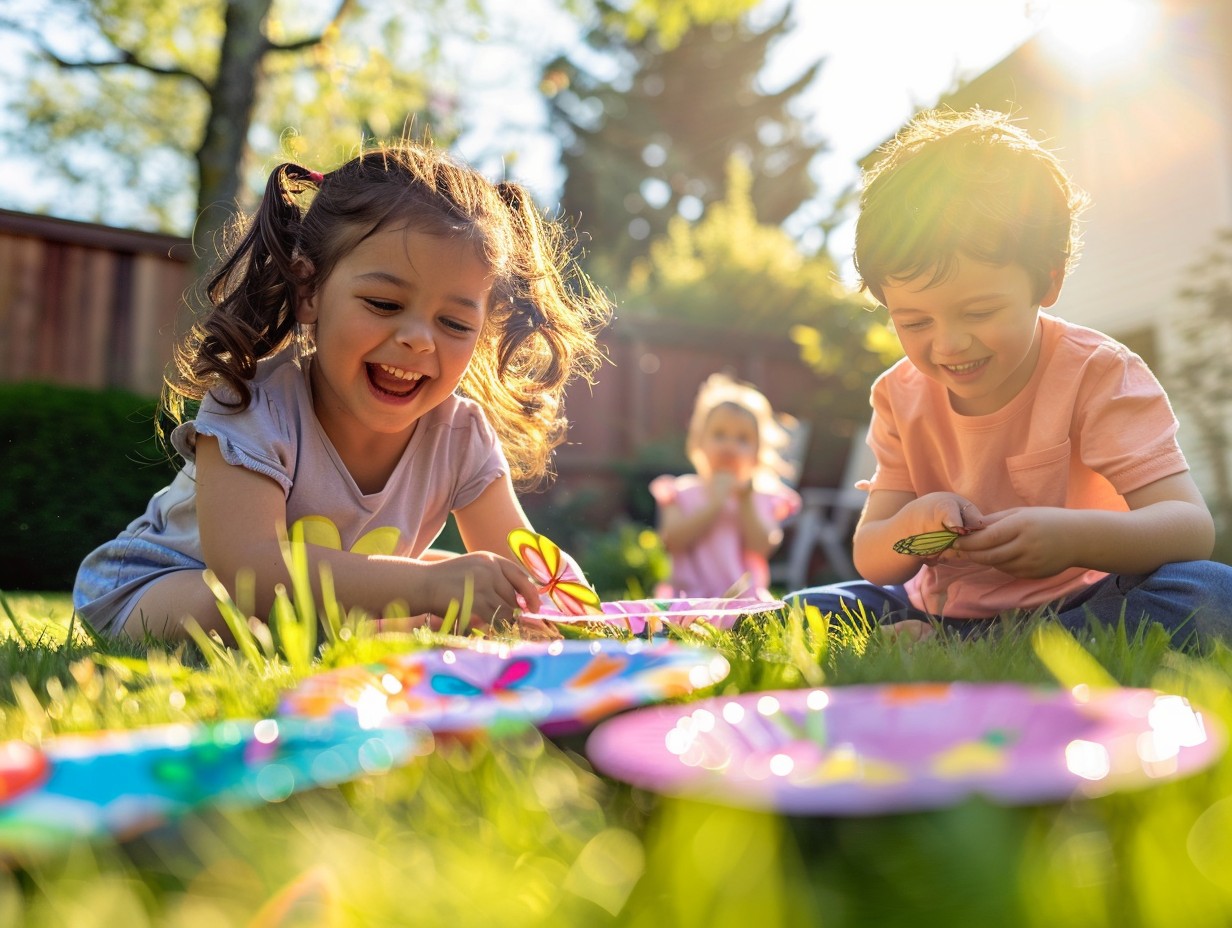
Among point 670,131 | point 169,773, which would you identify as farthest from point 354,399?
point 670,131

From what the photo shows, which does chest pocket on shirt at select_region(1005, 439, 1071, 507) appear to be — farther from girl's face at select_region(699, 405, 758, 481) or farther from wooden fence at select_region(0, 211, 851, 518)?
wooden fence at select_region(0, 211, 851, 518)

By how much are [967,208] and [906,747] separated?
153 cm

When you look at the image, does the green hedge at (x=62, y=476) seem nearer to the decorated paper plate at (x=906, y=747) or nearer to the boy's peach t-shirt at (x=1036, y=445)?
the boy's peach t-shirt at (x=1036, y=445)

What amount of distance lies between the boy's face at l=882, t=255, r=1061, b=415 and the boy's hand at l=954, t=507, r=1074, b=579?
0.32 metres

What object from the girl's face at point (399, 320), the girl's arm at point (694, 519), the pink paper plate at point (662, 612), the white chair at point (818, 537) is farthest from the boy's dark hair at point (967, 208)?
the white chair at point (818, 537)

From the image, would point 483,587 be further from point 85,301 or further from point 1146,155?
point 1146,155

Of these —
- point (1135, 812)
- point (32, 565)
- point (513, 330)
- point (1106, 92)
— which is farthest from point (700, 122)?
point (1135, 812)

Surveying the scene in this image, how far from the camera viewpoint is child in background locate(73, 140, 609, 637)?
1.92m

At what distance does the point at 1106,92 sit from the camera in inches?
283

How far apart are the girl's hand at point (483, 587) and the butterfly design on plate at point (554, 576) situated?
5.8 inches

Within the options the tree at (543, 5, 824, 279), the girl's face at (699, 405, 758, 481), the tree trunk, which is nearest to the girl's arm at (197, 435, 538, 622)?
the girl's face at (699, 405, 758, 481)

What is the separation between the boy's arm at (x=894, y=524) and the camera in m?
1.86

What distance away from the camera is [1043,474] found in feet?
6.84

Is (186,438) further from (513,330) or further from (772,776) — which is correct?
(772,776)
